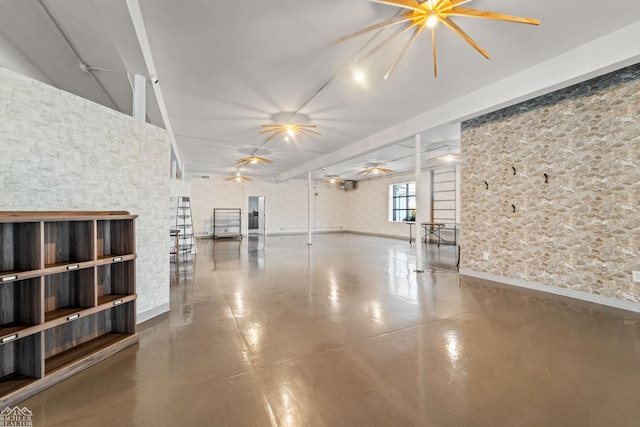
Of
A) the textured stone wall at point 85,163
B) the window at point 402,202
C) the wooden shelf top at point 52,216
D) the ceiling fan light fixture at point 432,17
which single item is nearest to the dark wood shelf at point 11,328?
the wooden shelf top at point 52,216

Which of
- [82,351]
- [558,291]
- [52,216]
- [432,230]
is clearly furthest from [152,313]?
[432,230]

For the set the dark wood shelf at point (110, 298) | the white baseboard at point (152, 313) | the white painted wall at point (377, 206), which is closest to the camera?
the dark wood shelf at point (110, 298)

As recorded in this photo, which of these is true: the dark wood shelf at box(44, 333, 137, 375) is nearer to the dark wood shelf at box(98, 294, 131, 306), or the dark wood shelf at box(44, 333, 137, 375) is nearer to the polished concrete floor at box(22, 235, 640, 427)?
the polished concrete floor at box(22, 235, 640, 427)

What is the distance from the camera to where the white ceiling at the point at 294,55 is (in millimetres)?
2643

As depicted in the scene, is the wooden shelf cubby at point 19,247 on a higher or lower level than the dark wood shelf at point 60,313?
higher

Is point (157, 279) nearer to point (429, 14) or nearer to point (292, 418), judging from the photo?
point (292, 418)

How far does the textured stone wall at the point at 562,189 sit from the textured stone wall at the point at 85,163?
209 inches

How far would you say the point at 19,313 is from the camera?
1875 mm

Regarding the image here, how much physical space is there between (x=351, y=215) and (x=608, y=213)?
40.7 feet

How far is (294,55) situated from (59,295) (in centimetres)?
347

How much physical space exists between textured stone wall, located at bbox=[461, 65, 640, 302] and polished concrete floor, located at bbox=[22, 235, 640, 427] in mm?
576

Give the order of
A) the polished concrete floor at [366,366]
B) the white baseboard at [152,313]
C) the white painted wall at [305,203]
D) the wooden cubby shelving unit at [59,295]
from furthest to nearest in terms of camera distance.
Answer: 1. the white painted wall at [305,203]
2. the white baseboard at [152,313]
3. the wooden cubby shelving unit at [59,295]
4. the polished concrete floor at [366,366]

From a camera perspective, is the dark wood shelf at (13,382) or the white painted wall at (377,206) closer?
the dark wood shelf at (13,382)

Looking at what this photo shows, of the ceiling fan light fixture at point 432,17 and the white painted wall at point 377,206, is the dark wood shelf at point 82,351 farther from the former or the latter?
the white painted wall at point 377,206
